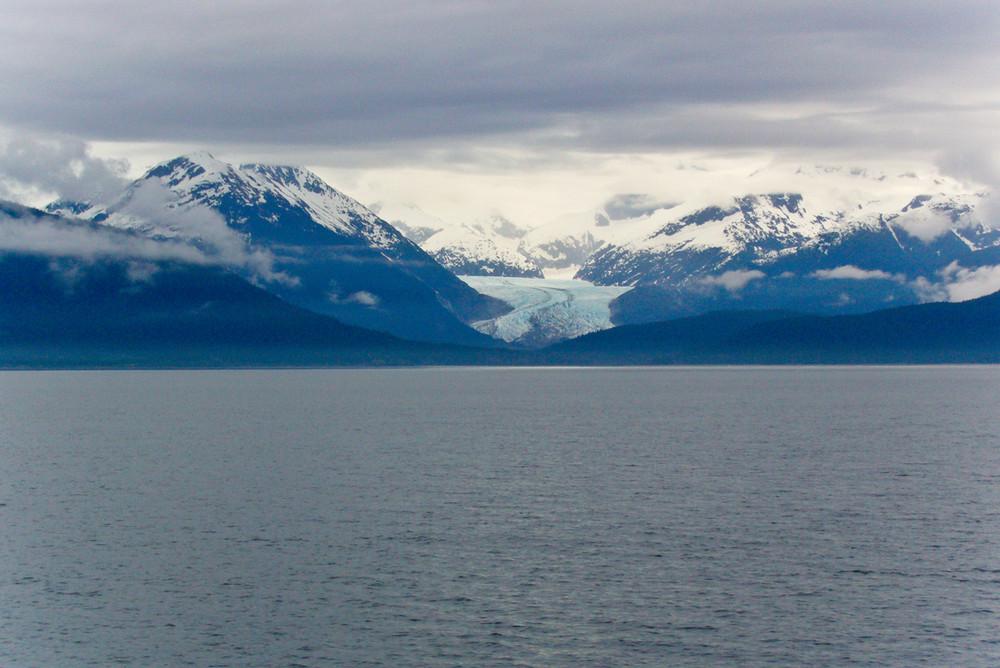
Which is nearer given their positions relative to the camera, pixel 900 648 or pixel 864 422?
pixel 900 648

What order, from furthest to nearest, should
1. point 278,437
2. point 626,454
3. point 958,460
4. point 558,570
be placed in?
point 278,437
point 626,454
point 958,460
point 558,570

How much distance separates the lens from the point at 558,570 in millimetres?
56094

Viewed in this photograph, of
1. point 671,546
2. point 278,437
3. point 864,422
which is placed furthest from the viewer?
point 864,422

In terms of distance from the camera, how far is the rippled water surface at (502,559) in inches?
1742

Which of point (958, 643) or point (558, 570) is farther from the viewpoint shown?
point (558, 570)

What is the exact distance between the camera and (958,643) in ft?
144

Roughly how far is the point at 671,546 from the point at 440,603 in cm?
1638

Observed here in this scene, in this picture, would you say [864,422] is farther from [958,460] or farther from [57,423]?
[57,423]

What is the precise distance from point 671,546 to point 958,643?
64.4 ft

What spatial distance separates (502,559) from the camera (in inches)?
2306

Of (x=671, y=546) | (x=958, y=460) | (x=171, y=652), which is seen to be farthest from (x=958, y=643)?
(x=958, y=460)

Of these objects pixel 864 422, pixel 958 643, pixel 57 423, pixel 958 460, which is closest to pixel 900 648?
pixel 958 643

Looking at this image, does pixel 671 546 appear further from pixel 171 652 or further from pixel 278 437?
pixel 278 437

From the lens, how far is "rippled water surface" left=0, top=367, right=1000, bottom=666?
44250 millimetres
